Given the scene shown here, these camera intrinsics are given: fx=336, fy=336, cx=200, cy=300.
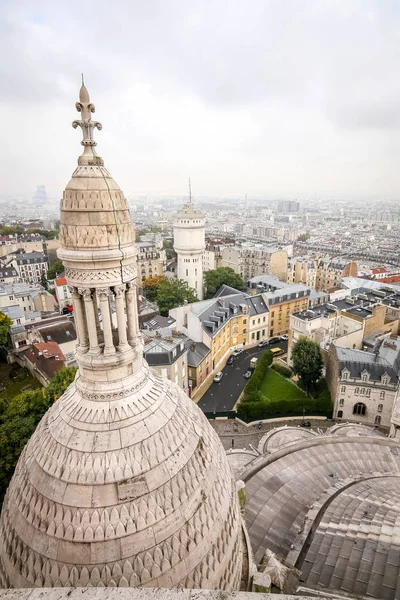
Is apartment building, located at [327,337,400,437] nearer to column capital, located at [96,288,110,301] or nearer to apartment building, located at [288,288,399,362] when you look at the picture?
apartment building, located at [288,288,399,362]

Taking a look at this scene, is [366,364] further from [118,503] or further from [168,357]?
[118,503]

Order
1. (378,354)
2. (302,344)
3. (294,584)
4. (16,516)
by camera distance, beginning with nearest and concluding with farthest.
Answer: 1. (16,516)
2. (294,584)
3. (378,354)
4. (302,344)

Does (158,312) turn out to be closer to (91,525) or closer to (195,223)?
(195,223)

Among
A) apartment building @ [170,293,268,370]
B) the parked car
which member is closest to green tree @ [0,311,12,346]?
apartment building @ [170,293,268,370]

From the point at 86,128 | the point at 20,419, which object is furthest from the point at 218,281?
the point at 86,128

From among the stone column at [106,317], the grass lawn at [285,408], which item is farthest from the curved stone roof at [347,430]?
the stone column at [106,317]

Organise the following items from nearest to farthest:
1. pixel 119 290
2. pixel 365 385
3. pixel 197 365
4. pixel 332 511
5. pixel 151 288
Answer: pixel 119 290 → pixel 332 511 → pixel 365 385 → pixel 197 365 → pixel 151 288

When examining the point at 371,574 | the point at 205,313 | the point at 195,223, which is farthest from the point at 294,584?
the point at 195,223
